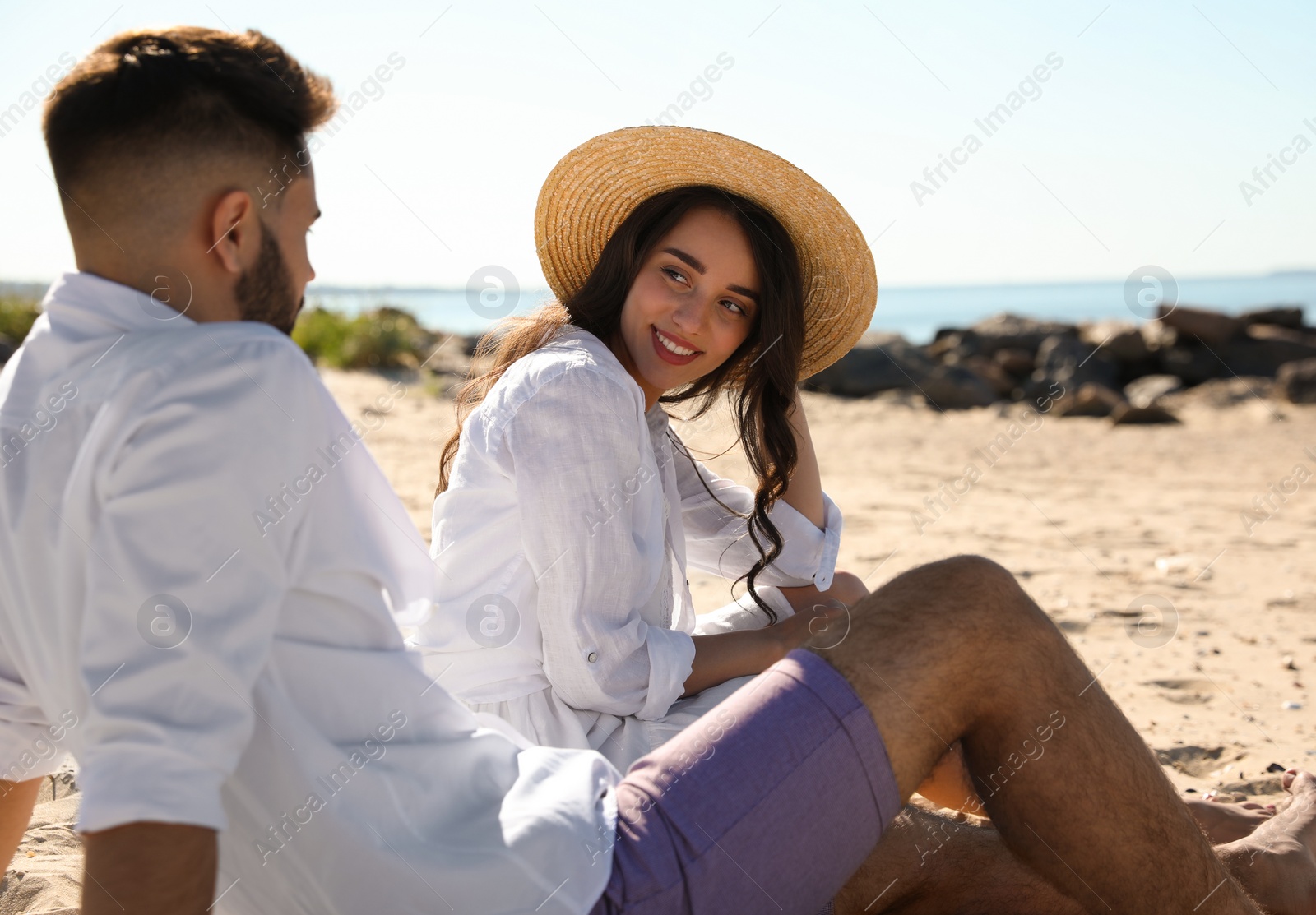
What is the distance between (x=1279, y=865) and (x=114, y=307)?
2398mm

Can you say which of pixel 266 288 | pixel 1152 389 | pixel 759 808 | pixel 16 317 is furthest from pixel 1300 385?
pixel 16 317

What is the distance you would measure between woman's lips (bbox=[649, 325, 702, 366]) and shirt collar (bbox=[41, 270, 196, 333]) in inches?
63.0

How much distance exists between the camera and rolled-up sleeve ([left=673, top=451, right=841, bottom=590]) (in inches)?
121

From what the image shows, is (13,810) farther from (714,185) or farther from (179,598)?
(714,185)

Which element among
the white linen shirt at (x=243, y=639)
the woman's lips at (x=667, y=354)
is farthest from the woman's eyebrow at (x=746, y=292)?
the white linen shirt at (x=243, y=639)

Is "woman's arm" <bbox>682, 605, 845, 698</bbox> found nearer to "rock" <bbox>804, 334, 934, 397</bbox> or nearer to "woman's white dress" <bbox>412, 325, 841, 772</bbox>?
"woman's white dress" <bbox>412, 325, 841, 772</bbox>

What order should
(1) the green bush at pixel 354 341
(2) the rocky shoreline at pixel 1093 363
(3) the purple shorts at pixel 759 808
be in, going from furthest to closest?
(1) the green bush at pixel 354 341 < (2) the rocky shoreline at pixel 1093 363 < (3) the purple shorts at pixel 759 808

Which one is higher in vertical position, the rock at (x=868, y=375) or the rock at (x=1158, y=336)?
the rock at (x=1158, y=336)

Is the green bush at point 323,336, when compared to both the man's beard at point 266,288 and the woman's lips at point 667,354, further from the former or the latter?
the man's beard at point 266,288

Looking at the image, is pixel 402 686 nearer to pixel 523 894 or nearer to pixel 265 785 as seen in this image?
pixel 265 785

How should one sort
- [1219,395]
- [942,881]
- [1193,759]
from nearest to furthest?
[942,881] → [1193,759] → [1219,395]

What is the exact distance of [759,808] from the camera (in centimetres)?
157

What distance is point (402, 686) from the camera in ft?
4.97

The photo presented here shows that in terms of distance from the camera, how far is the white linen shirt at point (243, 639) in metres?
1.25
